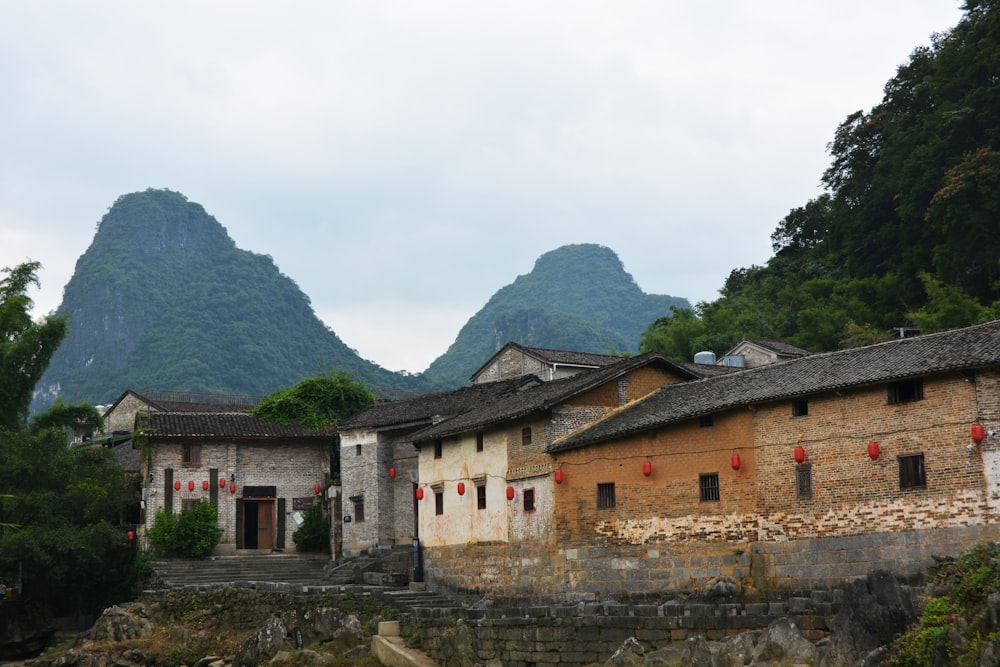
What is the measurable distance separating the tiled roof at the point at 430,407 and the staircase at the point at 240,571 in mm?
5270

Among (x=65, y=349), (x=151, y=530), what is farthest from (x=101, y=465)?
(x=65, y=349)

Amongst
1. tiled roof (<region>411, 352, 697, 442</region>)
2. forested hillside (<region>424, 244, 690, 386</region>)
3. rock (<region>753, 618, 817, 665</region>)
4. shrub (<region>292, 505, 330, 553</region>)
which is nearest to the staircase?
shrub (<region>292, 505, 330, 553</region>)

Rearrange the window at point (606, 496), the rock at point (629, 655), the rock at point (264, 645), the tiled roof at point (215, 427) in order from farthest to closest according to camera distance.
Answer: the tiled roof at point (215, 427)
the rock at point (264, 645)
the window at point (606, 496)
the rock at point (629, 655)

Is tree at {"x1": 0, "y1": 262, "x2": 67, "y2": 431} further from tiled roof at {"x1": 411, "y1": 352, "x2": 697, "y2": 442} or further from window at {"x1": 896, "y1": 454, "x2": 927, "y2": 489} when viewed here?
window at {"x1": 896, "y1": 454, "x2": 927, "y2": 489}

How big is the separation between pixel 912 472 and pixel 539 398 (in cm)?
1133

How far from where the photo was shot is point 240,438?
4175cm

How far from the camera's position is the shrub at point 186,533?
3950cm

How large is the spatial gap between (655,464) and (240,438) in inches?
813

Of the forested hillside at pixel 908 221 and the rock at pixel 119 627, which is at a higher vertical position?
the forested hillside at pixel 908 221

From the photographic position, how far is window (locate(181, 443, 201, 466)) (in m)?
41.4

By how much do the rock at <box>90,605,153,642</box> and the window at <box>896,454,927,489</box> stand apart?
22023 mm

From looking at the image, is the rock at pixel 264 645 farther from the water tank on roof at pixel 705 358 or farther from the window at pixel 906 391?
the water tank on roof at pixel 705 358

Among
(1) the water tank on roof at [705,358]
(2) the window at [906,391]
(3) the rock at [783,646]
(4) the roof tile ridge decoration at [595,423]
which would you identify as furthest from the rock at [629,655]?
(1) the water tank on roof at [705,358]

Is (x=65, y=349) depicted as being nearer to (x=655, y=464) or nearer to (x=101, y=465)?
(x=101, y=465)
